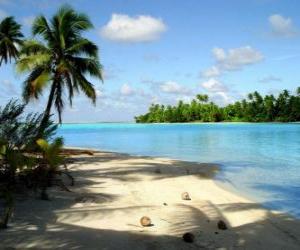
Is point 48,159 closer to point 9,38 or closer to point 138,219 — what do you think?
point 138,219

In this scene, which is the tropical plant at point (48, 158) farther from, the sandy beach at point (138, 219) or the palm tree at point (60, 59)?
the palm tree at point (60, 59)

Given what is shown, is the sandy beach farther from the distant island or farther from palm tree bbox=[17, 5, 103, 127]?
the distant island

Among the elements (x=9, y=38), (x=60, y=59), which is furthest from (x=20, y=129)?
(x=9, y=38)

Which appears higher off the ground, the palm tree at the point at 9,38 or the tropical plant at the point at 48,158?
the palm tree at the point at 9,38

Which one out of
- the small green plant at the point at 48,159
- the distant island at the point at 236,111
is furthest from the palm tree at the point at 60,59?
the distant island at the point at 236,111

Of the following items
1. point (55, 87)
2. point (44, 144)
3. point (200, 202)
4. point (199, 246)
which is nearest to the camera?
point (199, 246)

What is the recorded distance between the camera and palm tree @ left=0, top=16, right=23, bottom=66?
26.0 m

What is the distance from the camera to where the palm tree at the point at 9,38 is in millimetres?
25984

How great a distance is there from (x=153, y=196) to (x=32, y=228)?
12.6 feet

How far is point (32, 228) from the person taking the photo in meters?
6.31

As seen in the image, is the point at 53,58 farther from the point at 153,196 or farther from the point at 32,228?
the point at 32,228

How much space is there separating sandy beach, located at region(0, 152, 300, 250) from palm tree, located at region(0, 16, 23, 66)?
17.3 m

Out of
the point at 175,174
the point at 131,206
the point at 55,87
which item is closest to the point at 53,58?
the point at 55,87

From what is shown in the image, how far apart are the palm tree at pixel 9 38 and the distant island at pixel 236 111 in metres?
78.7
